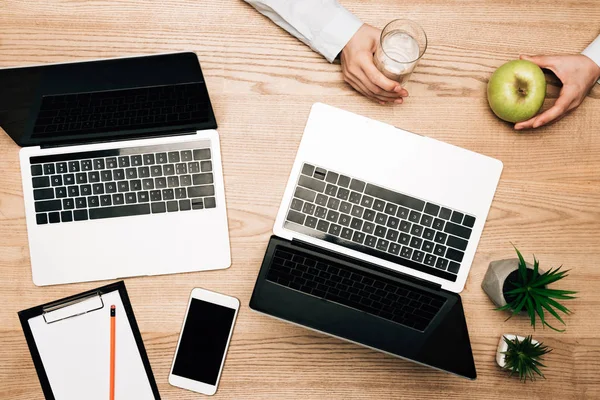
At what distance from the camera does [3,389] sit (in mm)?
967

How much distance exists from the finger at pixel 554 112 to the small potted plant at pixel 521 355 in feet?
1.40

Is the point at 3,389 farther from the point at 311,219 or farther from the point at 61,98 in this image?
the point at 311,219

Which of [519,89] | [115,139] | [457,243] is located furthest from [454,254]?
[115,139]

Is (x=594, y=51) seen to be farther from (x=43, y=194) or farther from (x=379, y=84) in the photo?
(x=43, y=194)

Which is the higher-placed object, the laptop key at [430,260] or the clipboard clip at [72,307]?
the laptop key at [430,260]

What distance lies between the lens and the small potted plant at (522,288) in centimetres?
89

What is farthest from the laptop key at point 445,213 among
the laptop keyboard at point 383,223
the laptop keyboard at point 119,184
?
the laptop keyboard at point 119,184

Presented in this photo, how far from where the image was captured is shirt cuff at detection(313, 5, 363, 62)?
968 millimetres

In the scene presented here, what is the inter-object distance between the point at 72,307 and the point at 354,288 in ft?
1.89

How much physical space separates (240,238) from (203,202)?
11 centimetres

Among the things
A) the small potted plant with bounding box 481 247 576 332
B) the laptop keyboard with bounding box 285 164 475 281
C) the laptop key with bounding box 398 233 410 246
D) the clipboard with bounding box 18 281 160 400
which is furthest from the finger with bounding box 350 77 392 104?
the clipboard with bounding box 18 281 160 400

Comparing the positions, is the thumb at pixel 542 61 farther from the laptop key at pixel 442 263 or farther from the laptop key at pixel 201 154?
the laptop key at pixel 201 154

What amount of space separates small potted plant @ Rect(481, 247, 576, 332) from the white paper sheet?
73 centimetres

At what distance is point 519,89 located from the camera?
946mm
